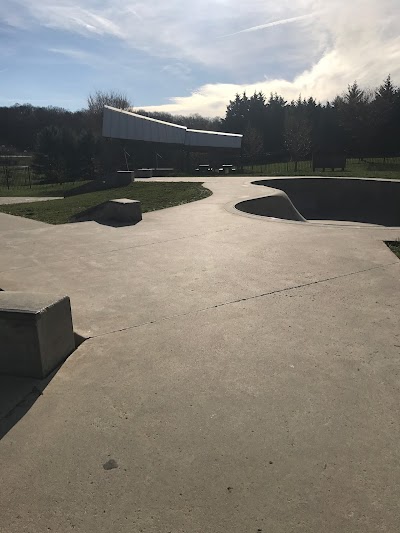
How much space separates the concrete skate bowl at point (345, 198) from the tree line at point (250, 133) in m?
22.0

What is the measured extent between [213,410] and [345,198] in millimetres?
18732

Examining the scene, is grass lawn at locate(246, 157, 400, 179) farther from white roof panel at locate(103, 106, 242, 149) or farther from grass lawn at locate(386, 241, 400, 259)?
grass lawn at locate(386, 241, 400, 259)

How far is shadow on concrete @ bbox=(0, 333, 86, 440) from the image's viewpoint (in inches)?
96.0

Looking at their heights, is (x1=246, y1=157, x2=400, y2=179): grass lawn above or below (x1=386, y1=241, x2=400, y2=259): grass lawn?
above

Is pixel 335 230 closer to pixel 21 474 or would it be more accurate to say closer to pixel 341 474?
pixel 341 474

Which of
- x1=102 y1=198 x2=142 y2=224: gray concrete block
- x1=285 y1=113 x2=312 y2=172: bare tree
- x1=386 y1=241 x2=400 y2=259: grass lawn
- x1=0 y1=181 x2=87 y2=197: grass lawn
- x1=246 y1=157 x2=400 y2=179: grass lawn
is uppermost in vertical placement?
x1=285 y1=113 x2=312 y2=172: bare tree

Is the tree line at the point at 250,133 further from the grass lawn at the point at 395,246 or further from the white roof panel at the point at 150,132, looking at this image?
the grass lawn at the point at 395,246

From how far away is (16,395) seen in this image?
266cm

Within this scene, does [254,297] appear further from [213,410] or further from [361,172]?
[361,172]

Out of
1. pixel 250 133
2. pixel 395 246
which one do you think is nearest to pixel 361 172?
pixel 395 246

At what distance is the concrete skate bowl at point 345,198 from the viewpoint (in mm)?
18125

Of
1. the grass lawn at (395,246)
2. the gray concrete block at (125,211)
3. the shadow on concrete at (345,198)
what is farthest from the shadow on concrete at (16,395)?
the shadow on concrete at (345,198)

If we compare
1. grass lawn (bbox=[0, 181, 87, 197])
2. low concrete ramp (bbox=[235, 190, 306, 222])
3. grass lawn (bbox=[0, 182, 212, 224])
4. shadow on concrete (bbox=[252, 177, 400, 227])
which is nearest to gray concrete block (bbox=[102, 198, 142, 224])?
grass lawn (bbox=[0, 182, 212, 224])

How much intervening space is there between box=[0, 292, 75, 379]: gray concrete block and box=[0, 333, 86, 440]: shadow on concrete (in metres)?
0.05
